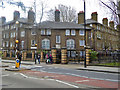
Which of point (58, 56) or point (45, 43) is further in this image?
point (45, 43)

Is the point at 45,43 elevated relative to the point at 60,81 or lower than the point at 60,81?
elevated

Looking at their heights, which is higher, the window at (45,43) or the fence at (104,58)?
the window at (45,43)

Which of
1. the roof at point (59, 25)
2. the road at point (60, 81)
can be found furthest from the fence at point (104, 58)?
the roof at point (59, 25)

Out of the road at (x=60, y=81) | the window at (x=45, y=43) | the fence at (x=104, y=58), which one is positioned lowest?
Result: the road at (x=60, y=81)

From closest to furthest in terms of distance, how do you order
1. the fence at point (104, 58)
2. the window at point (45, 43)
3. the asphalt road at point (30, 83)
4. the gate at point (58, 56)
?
the asphalt road at point (30, 83), the fence at point (104, 58), the gate at point (58, 56), the window at point (45, 43)

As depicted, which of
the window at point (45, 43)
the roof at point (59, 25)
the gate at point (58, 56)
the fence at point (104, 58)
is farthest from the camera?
the window at point (45, 43)

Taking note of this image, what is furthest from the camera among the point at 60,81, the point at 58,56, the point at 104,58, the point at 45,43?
the point at 45,43

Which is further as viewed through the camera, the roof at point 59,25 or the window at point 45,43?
the window at point 45,43

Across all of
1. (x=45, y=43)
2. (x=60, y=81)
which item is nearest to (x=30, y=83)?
(x=60, y=81)

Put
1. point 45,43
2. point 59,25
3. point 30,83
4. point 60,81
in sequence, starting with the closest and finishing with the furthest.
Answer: point 30,83
point 60,81
point 59,25
point 45,43

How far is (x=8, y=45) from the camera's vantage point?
5309 centimetres

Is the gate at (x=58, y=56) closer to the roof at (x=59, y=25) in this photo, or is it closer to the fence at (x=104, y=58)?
the fence at (x=104, y=58)

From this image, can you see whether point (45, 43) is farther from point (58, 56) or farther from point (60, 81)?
point (60, 81)

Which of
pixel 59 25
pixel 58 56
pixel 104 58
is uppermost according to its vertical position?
pixel 59 25
